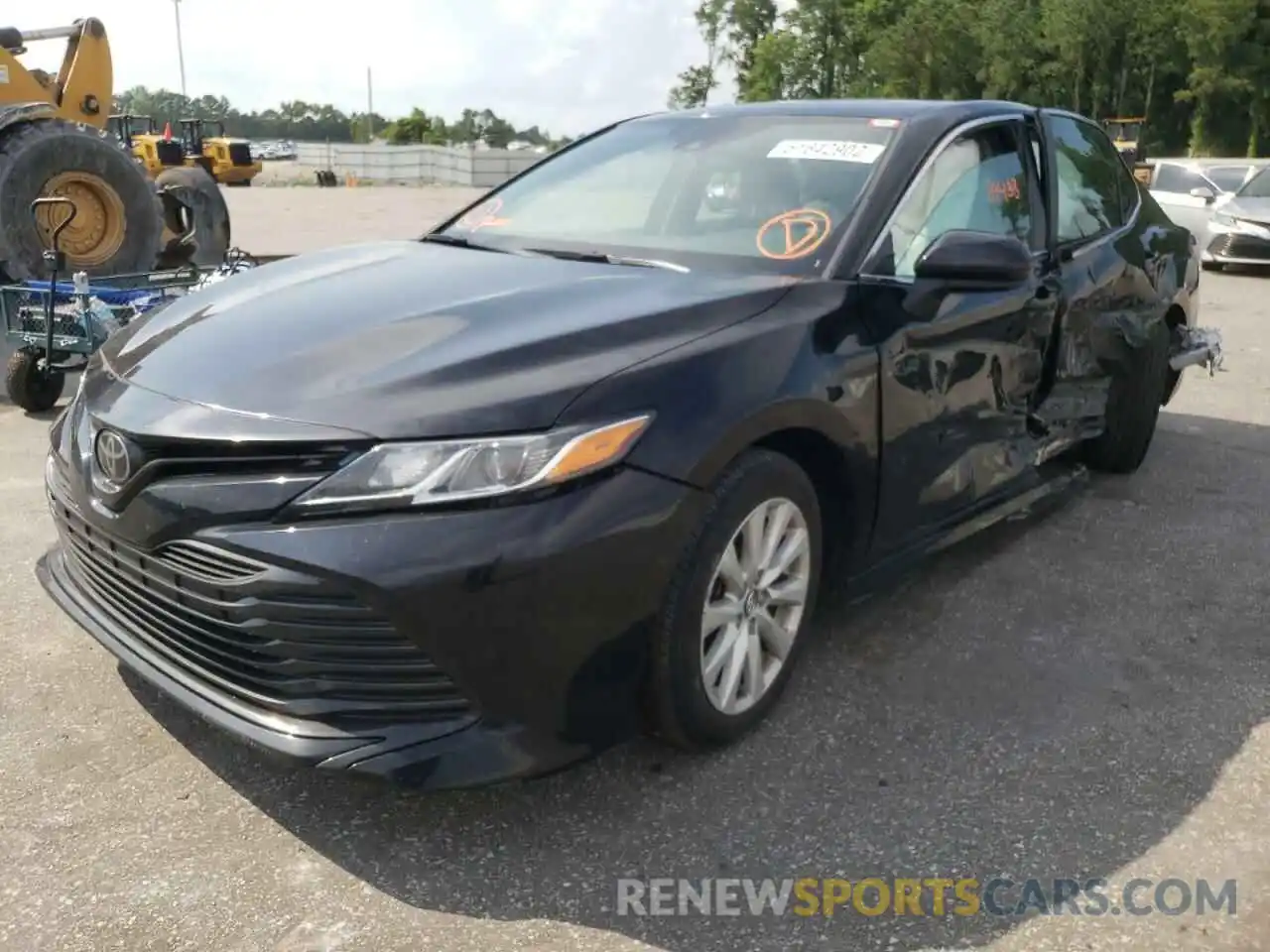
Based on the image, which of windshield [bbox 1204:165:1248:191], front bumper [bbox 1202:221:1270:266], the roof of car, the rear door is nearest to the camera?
the roof of car

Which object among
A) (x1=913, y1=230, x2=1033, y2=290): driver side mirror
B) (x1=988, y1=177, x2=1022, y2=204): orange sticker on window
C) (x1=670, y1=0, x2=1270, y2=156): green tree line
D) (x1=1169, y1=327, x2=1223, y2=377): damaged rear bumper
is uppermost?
(x1=670, y1=0, x2=1270, y2=156): green tree line

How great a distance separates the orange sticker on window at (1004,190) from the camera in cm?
393

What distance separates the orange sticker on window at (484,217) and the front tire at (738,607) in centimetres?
157

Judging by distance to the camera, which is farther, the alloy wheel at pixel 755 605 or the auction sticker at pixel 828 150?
the auction sticker at pixel 828 150

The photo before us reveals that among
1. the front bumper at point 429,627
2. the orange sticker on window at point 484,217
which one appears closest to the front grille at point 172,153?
the orange sticker on window at point 484,217

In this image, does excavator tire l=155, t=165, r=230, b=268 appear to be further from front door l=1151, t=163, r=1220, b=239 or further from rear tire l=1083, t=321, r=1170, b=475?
front door l=1151, t=163, r=1220, b=239

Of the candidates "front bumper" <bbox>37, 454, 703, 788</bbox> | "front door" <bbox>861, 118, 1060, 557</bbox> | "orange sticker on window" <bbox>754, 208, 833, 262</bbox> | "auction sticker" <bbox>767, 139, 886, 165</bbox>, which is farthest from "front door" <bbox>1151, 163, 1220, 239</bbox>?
"front bumper" <bbox>37, 454, 703, 788</bbox>

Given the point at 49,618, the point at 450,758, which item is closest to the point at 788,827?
the point at 450,758

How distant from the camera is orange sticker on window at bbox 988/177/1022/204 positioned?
3928 millimetres

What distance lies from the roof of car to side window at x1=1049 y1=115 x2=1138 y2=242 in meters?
0.48

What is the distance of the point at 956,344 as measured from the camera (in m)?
3.45

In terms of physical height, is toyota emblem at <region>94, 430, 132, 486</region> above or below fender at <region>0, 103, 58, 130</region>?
below

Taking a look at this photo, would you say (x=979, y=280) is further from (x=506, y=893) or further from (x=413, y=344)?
(x=506, y=893)

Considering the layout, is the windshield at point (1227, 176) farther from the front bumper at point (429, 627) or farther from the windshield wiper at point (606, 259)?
the front bumper at point (429, 627)
